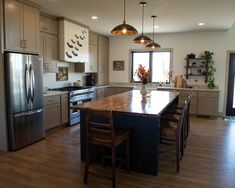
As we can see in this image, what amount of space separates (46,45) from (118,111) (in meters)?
2.96

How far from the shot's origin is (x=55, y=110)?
4.84 m

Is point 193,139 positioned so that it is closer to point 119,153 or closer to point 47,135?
point 119,153

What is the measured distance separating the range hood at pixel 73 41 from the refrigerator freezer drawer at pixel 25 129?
1777 millimetres

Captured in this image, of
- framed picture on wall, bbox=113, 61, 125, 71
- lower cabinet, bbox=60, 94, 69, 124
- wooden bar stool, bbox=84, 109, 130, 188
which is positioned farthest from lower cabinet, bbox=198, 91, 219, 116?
wooden bar stool, bbox=84, 109, 130, 188

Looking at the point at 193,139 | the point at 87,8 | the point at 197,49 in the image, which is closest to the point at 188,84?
the point at 197,49

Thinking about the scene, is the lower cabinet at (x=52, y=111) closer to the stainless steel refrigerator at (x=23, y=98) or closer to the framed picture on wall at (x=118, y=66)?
the stainless steel refrigerator at (x=23, y=98)

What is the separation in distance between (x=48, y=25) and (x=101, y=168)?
11.5 feet

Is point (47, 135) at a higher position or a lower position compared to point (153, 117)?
lower

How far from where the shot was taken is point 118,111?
9.20 ft

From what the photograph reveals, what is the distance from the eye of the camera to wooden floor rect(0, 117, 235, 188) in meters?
2.72

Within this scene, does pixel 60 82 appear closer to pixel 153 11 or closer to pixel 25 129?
pixel 25 129

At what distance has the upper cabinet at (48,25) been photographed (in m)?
4.79

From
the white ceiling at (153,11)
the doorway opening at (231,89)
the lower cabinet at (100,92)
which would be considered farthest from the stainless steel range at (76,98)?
the doorway opening at (231,89)

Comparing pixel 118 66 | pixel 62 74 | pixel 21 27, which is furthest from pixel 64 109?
pixel 118 66
